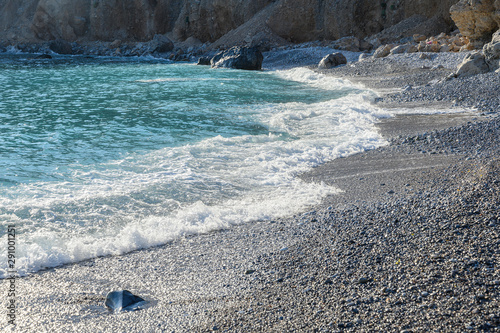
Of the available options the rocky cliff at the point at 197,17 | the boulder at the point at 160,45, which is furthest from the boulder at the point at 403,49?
the boulder at the point at 160,45

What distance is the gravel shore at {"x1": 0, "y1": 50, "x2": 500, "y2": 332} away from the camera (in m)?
3.05

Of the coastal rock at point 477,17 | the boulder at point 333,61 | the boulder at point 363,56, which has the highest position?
the coastal rock at point 477,17

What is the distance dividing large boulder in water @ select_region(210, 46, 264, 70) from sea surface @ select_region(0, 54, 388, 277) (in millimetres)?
14514

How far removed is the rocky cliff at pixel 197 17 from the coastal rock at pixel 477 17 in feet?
47.6

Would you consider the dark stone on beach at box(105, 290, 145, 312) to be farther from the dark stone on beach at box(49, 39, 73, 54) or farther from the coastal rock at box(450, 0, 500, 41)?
the dark stone on beach at box(49, 39, 73, 54)

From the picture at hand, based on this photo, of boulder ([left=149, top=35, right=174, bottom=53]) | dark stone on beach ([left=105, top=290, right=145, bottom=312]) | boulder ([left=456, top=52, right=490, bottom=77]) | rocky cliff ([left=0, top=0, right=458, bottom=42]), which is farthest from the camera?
boulder ([left=149, top=35, right=174, bottom=53])

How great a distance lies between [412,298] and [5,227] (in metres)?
4.82

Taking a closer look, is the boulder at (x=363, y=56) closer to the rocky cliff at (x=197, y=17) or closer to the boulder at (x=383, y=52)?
the boulder at (x=383, y=52)

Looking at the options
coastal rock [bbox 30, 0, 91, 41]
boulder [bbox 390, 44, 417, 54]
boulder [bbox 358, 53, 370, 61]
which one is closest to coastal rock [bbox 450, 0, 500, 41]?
boulder [bbox 390, 44, 417, 54]

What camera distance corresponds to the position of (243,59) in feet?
103

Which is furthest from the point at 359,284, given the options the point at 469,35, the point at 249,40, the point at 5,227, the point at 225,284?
the point at 249,40

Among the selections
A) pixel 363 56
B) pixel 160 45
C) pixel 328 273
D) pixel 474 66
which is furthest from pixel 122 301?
pixel 160 45

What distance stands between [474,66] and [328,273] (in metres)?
13.2

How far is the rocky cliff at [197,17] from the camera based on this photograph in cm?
3847
